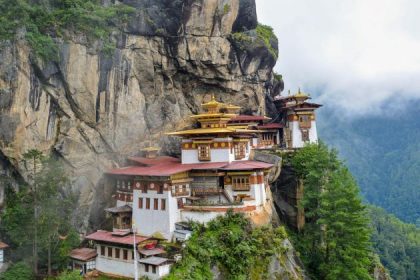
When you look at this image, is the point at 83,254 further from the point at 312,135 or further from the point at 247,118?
the point at 312,135

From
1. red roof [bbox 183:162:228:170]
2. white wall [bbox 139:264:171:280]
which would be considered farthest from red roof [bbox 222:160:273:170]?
white wall [bbox 139:264:171:280]

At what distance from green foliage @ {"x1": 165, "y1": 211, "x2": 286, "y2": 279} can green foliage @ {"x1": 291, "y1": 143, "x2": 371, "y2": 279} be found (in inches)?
190

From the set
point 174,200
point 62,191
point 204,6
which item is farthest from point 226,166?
point 204,6

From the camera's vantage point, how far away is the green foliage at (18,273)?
2855cm

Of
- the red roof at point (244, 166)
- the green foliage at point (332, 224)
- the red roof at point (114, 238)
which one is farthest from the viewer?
the red roof at point (244, 166)

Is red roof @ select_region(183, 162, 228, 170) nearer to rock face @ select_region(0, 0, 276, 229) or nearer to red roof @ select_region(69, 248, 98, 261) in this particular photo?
rock face @ select_region(0, 0, 276, 229)

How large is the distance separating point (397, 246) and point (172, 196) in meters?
61.7

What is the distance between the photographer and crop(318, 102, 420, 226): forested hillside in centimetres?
12769

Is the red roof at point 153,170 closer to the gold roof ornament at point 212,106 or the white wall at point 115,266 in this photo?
the gold roof ornament at point 212,106

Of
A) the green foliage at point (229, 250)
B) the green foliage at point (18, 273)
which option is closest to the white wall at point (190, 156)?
the green foliage at point (229, 250)

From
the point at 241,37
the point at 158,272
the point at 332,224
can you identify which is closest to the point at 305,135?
the point at 241,37

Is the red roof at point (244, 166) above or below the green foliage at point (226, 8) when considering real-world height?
below

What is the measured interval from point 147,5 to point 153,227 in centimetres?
2023

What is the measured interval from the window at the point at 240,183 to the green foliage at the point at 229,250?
9.39ft
